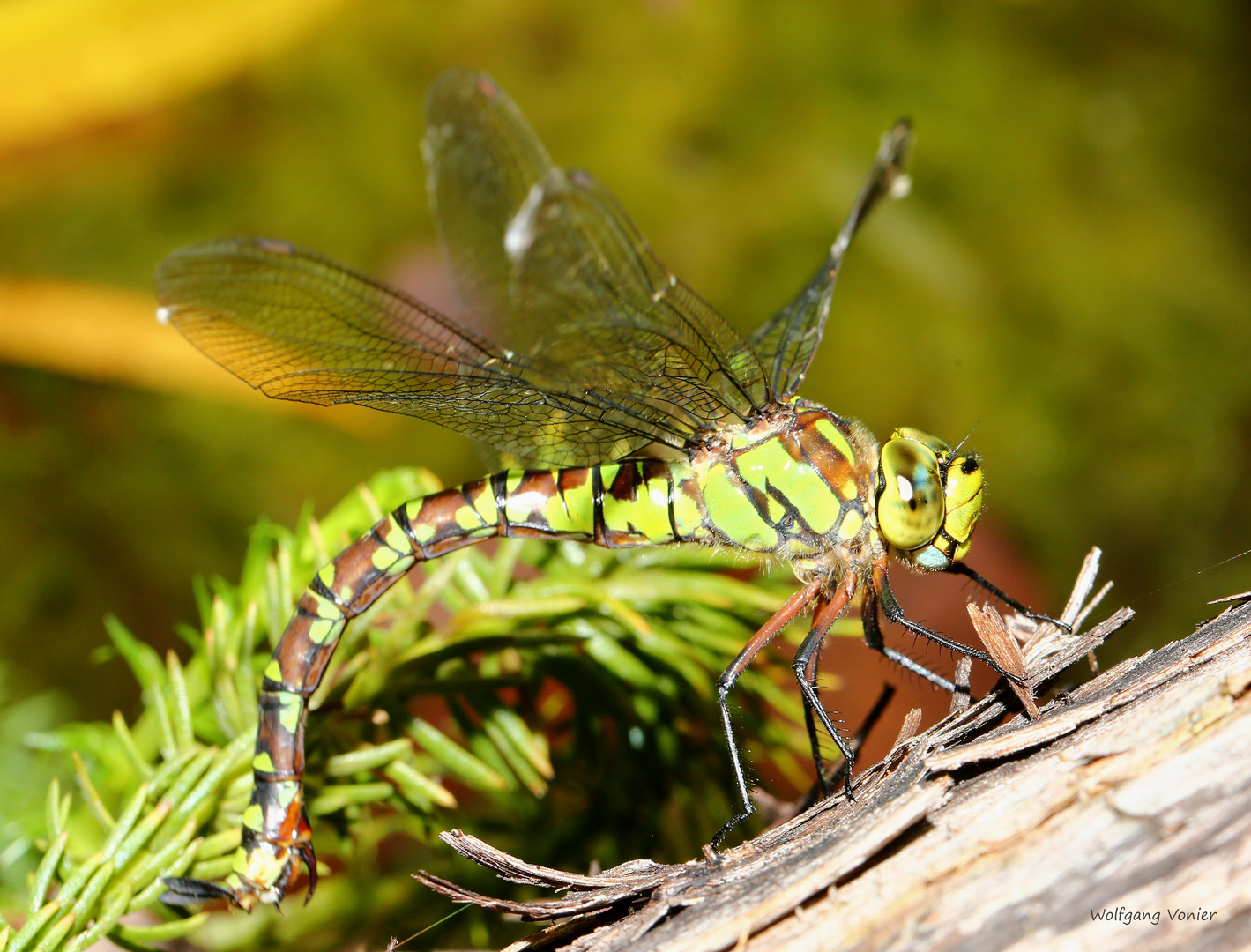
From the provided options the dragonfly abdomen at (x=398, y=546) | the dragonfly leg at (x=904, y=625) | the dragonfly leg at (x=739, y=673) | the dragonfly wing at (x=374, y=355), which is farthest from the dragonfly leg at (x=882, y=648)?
the dragonfly wing at (x=374, y=355)

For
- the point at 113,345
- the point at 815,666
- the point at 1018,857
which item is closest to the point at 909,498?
the point at 815,666

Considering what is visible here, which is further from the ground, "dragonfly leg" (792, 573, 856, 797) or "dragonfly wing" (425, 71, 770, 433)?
"dragonfly wing" (425, 71, 770, 433)

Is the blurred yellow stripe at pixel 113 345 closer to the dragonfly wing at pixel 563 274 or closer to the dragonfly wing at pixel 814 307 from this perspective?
the dragonfly wing at pixel 563 274

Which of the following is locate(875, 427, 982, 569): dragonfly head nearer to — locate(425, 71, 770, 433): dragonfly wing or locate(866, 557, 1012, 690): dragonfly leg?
locate(866, 557, 1012, 690): dragonfly leg

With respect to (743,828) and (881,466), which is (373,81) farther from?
(743,828)

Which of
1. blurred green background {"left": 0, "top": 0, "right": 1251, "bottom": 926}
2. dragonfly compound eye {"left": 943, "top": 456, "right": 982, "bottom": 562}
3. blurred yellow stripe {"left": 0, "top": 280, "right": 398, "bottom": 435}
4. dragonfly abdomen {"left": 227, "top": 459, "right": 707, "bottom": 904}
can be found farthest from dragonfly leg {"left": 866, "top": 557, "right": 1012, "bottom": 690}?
blurred yellow stripe {"left": 0, "top": 280, "right": 398, "bottom": 435}

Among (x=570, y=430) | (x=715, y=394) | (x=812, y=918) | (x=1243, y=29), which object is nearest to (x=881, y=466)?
(x=715, y=394)
